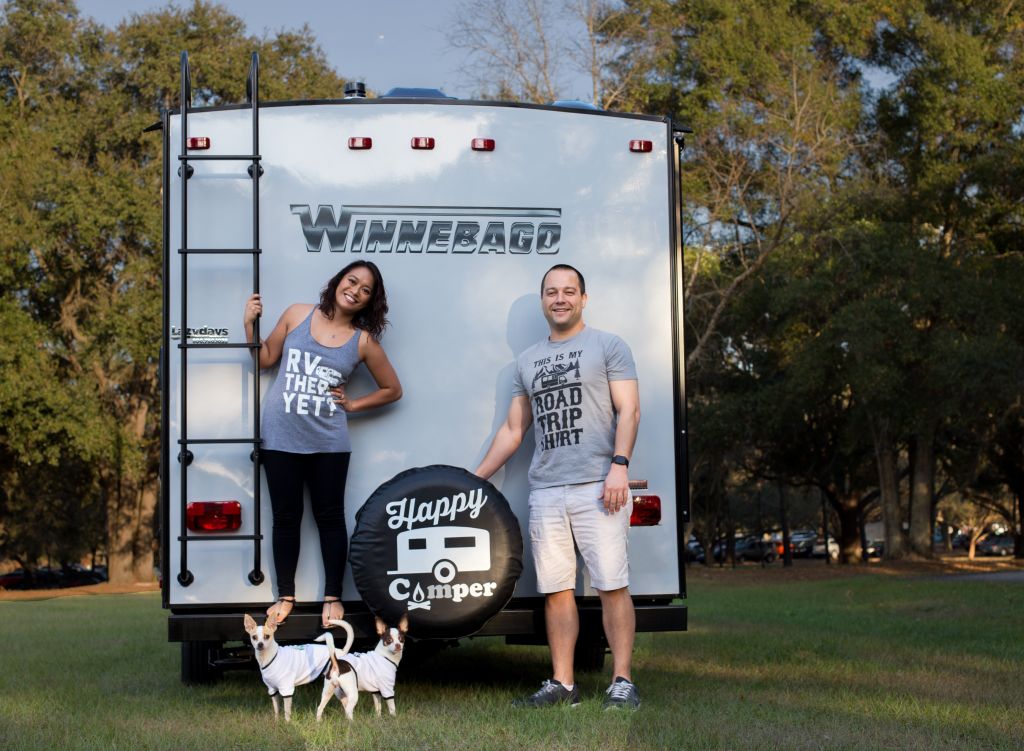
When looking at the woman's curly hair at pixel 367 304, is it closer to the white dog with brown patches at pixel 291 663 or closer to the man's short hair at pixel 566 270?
the man's short hair at pixel 566 270

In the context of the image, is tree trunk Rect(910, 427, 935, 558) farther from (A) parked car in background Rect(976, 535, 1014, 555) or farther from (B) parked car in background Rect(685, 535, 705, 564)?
(A) parked car in background Rect(976, 535, 1014, 555)

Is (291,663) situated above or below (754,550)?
above

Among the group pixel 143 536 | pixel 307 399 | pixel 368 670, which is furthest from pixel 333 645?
pixel 143 536

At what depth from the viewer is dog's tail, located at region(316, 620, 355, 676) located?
5.41 m

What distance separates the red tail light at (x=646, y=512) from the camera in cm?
607

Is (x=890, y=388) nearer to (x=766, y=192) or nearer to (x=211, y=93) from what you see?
(x=766, y=192)

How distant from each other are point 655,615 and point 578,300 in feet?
5.17

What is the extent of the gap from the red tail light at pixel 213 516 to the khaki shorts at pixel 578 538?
1402 millimetres

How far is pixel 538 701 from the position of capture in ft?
18.6

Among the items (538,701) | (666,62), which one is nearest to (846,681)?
(538,701)

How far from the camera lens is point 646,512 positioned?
6082 mm

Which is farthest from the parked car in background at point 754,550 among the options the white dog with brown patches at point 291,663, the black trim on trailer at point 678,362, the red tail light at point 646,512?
the white dog with brown patches at point 291,663

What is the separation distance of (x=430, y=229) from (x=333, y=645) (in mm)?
2056

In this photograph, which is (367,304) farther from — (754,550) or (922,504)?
(754,550)
